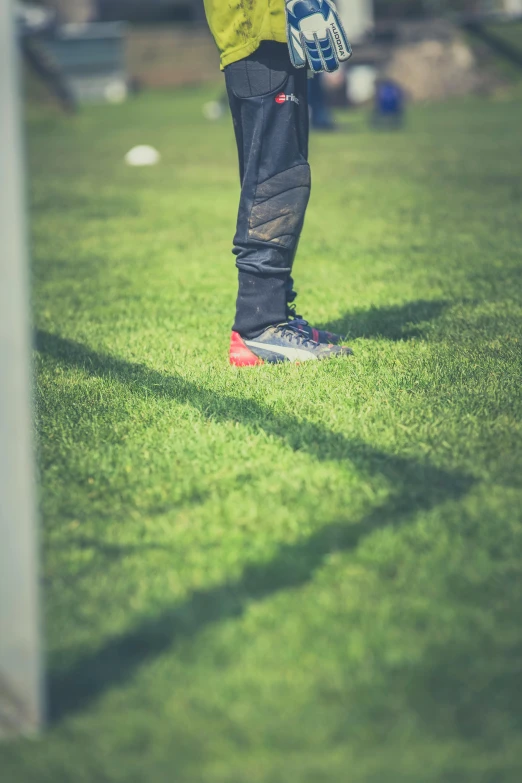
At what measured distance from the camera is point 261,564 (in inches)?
79.6

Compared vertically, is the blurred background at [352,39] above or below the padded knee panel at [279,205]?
below

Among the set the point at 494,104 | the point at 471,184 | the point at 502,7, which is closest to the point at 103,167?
the point at 471,184

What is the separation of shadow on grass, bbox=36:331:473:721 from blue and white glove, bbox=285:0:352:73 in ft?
4.05

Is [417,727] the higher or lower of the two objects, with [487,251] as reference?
higher

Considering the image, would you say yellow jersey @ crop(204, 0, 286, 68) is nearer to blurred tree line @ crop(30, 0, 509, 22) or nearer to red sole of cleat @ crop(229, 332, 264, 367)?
red sole of cleat @ crop(229, 332, 264, 367)

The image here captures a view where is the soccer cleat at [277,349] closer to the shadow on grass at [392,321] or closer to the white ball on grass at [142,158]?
the shadow on grass at [392,321]

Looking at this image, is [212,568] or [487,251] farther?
[487,251]

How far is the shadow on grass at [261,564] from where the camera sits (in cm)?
170

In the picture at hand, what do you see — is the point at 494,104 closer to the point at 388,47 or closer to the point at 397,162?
the point at 388,47

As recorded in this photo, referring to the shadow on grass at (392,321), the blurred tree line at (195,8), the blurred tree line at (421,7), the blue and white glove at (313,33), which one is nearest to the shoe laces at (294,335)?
the shadow on grass at (392,321)

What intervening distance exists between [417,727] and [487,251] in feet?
15.5

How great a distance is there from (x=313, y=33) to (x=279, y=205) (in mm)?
613

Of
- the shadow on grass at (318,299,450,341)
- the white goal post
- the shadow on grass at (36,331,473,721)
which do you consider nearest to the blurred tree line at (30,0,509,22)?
the shadow on grass at (318,299,450,341)

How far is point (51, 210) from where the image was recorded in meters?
8.15
